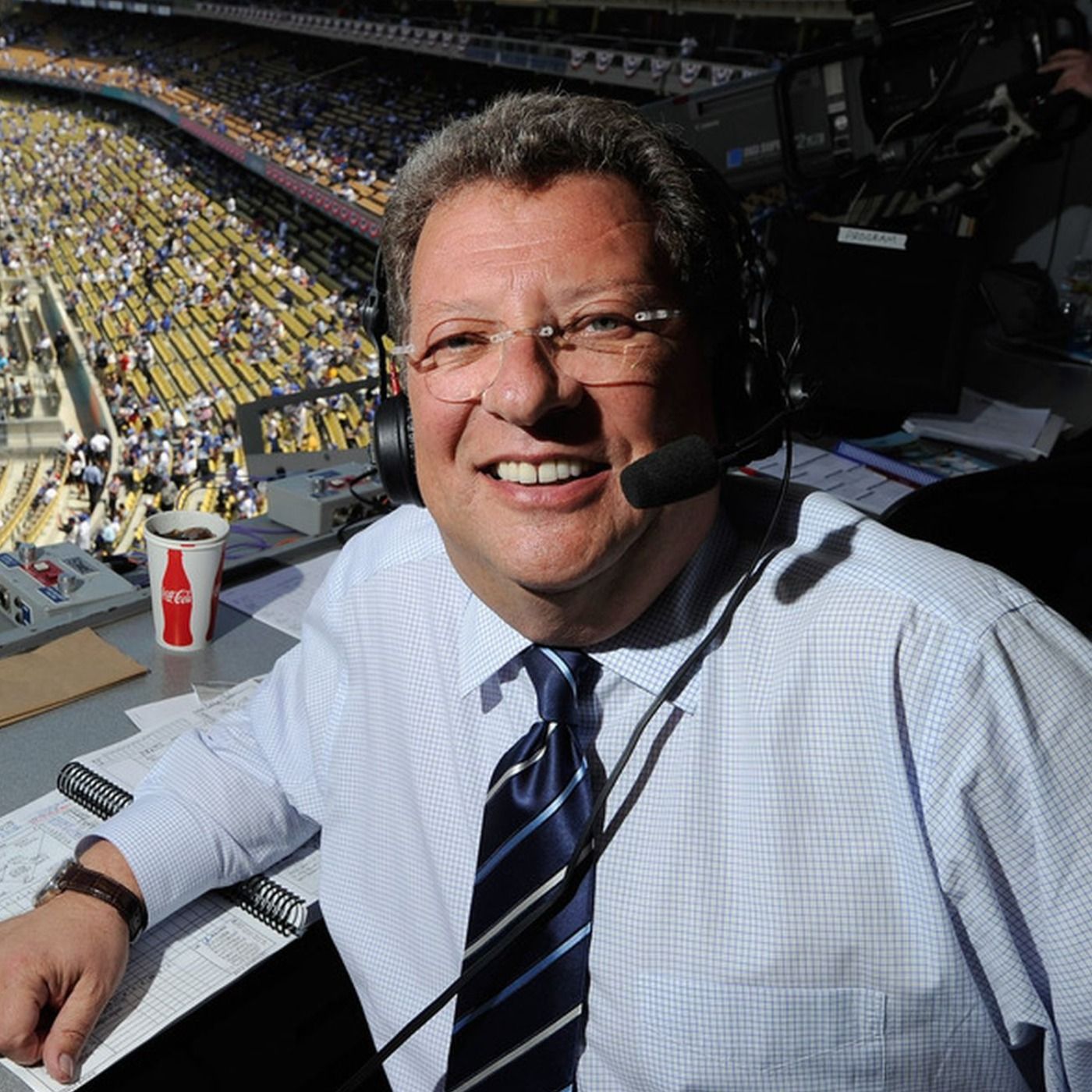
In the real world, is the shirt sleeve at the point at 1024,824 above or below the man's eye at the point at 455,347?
below

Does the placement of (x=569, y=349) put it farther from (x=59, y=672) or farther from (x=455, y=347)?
(x=59, y=672)

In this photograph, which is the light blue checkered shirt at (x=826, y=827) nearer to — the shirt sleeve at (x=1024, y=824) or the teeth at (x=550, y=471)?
the shirt sleeve at (x=1024, y=824)

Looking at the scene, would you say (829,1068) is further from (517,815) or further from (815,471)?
(815,471)

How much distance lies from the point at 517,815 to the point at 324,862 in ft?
0.72

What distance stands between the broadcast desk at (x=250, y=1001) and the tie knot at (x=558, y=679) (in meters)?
0.36

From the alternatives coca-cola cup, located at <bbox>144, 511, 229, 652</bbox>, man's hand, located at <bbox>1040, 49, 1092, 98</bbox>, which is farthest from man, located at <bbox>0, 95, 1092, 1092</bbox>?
man's hand, located at <bbox>1040, 49, 1092, 98</bbox>

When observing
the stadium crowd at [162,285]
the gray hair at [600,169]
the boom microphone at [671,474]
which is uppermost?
the gray hair at [600,169]

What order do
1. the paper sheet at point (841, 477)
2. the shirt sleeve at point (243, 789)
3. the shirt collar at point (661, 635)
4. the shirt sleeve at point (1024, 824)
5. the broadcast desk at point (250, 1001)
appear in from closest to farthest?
the shirt sleeve at point (1024, 824)
the shirt collar at point (661, 635)
the shirt sleeve at point (243, 789)
the broadcast desk at point (250, 1001)
the paper sheet at point (841, 477)

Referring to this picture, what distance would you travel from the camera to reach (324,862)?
0.74 m

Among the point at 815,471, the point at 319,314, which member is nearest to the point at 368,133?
the point at 319,314

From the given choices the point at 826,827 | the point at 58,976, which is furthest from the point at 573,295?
the point at 58,976

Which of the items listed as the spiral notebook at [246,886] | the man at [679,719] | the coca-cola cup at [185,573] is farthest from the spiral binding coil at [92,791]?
the coca-cola cup at [185,573]

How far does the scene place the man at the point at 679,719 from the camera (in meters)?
0.52

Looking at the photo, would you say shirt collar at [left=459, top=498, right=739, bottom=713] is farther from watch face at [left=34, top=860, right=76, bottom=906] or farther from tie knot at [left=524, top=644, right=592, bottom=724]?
watch face at [left=34, top=860, right=76, bottom=906]
